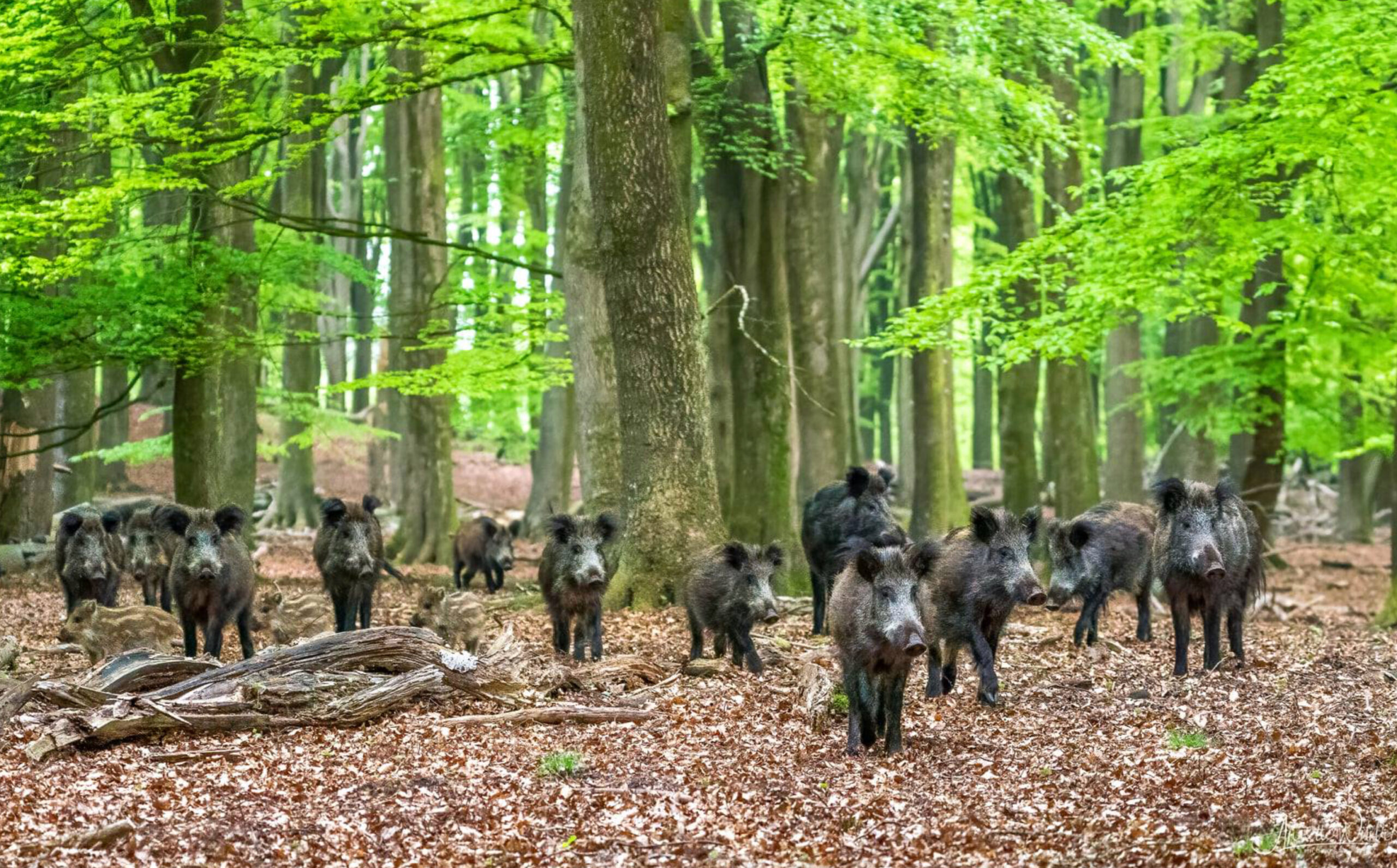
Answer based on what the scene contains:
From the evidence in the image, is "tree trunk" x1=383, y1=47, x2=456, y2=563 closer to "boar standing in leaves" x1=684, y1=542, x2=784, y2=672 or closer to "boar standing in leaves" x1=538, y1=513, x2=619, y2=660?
"boar standing in leaves" x1=538, y1=513, x2=619, y2=660

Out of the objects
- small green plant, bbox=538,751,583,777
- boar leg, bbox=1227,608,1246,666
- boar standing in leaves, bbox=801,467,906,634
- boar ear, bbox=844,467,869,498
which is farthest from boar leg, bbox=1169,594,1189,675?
small green plant, bbox=538,751,583,777

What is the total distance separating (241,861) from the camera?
650 centimetres

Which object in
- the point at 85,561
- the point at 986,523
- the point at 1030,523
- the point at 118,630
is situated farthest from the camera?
the point at 85,561

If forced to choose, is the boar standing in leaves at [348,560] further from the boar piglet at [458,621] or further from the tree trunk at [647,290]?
the tree trunk at [647,290]

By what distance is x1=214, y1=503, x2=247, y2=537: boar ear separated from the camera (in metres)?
11.9

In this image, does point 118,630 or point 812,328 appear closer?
point 118,630

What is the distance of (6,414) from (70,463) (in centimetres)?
473

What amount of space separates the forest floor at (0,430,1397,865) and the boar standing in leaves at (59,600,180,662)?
32cm

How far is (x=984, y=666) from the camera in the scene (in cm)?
1044

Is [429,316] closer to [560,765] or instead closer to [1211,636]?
[1211,636]

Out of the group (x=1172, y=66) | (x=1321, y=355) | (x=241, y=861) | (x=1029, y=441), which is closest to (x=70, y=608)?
(x=241, y=861)

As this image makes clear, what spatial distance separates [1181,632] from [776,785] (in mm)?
5112

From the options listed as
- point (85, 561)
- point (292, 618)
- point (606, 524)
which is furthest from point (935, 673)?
point (85, 561)

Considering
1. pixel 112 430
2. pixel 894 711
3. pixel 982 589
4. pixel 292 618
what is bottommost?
pixel 894 711
